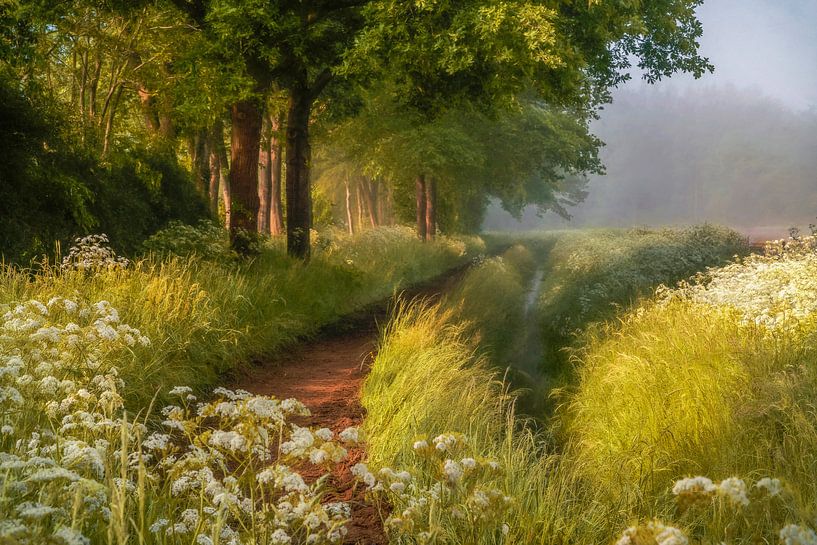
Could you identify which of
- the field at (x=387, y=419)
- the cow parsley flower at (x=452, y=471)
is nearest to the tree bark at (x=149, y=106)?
the field at (x=387, y=419)

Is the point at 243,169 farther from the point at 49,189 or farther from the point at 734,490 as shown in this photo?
the point at 734,490

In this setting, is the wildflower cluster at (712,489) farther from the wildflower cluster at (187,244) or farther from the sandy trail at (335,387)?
the wildflower cluster at (187,244)

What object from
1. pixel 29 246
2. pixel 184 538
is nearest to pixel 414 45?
pixel 29 246

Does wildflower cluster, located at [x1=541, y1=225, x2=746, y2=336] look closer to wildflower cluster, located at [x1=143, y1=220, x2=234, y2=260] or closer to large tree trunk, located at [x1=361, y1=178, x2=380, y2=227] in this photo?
wildflower cluster, located at [x1=143, y1=220, x2=234, y2=260]

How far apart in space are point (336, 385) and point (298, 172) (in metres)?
9.42

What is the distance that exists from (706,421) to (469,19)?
26.7ft

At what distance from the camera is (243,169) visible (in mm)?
14492

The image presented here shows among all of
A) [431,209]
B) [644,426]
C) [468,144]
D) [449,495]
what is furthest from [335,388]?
[431,209]

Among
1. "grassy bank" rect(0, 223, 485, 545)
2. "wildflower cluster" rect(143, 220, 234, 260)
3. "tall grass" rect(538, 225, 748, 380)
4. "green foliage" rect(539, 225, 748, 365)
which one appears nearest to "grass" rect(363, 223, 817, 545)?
"grassy bank" rect(0, 223, 485, 545)

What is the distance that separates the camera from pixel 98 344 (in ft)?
20.8

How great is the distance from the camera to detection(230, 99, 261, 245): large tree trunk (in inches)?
566

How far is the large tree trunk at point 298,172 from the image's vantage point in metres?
16.8

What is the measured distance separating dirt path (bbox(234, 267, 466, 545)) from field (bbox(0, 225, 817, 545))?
52 mm

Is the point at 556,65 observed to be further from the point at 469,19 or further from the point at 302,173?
the point at 302,173
